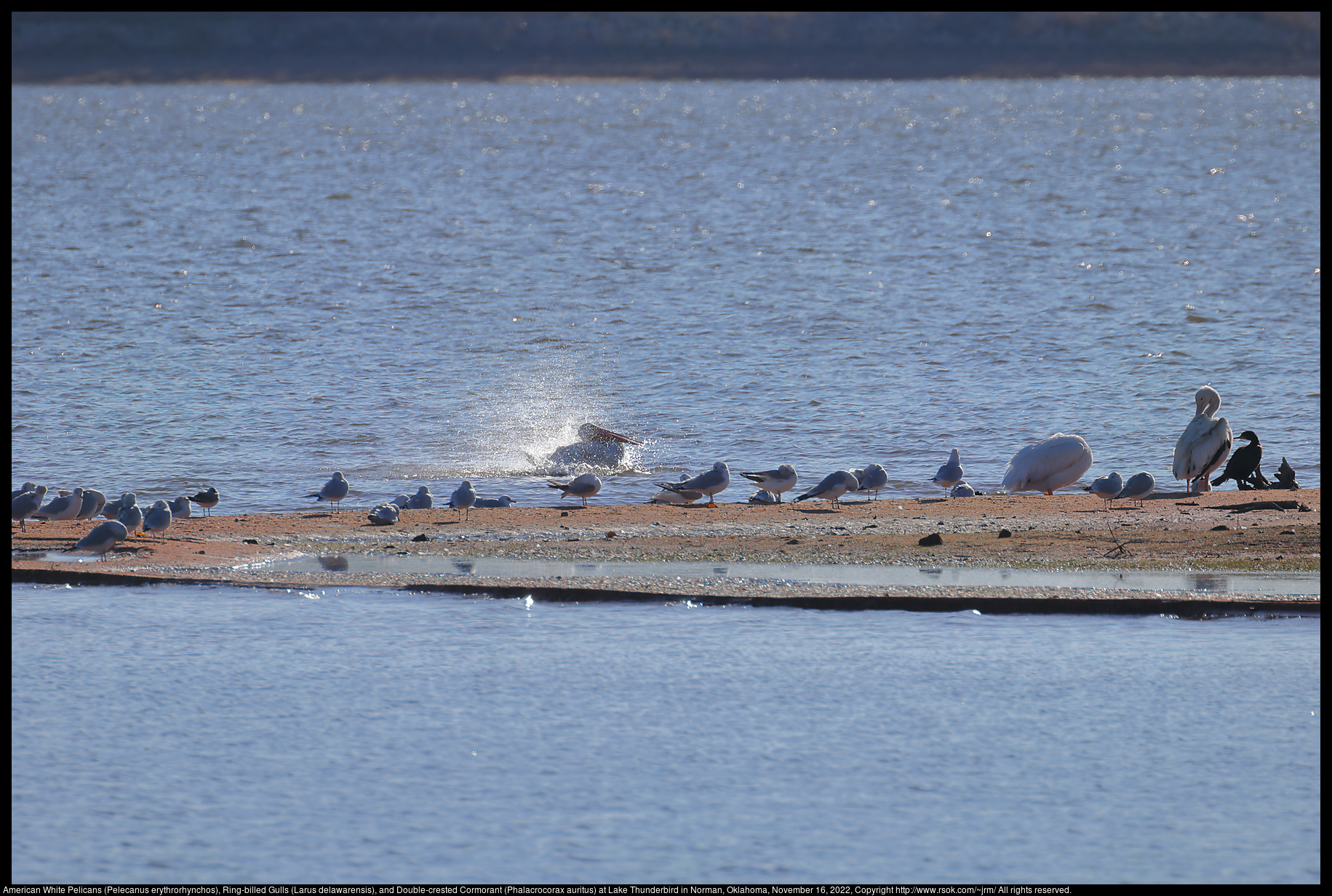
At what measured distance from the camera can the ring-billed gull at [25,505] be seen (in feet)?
41.4

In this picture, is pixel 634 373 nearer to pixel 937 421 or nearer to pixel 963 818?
pixel 937 421

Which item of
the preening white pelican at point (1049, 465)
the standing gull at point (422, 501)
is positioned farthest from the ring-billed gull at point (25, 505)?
the preening white pelican at point (1049, 465)

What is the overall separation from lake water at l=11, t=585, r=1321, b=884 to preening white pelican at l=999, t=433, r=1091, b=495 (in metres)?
5.86

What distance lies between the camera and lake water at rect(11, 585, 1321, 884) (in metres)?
5.95

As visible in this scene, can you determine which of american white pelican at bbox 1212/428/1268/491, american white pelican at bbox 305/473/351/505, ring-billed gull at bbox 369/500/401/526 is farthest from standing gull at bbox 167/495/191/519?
american white pelican at bbox 1212/428/1268/491

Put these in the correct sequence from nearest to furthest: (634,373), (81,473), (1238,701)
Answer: (1238,701) < (81,473) < (634,373)

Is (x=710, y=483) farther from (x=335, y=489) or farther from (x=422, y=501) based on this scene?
(x=335, y=489)

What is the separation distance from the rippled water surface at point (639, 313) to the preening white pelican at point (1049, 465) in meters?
1.80

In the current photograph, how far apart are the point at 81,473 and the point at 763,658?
11.5 meters

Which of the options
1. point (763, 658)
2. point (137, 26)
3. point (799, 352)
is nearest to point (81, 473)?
point (763, 658)

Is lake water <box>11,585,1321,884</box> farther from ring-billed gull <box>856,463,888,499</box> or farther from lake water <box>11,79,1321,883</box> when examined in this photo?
ring-billed gull <box>856,463,888,499</box>

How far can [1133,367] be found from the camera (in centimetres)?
2581

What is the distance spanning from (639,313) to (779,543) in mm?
21417

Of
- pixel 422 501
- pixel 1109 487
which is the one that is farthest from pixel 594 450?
pixel 1109 487
